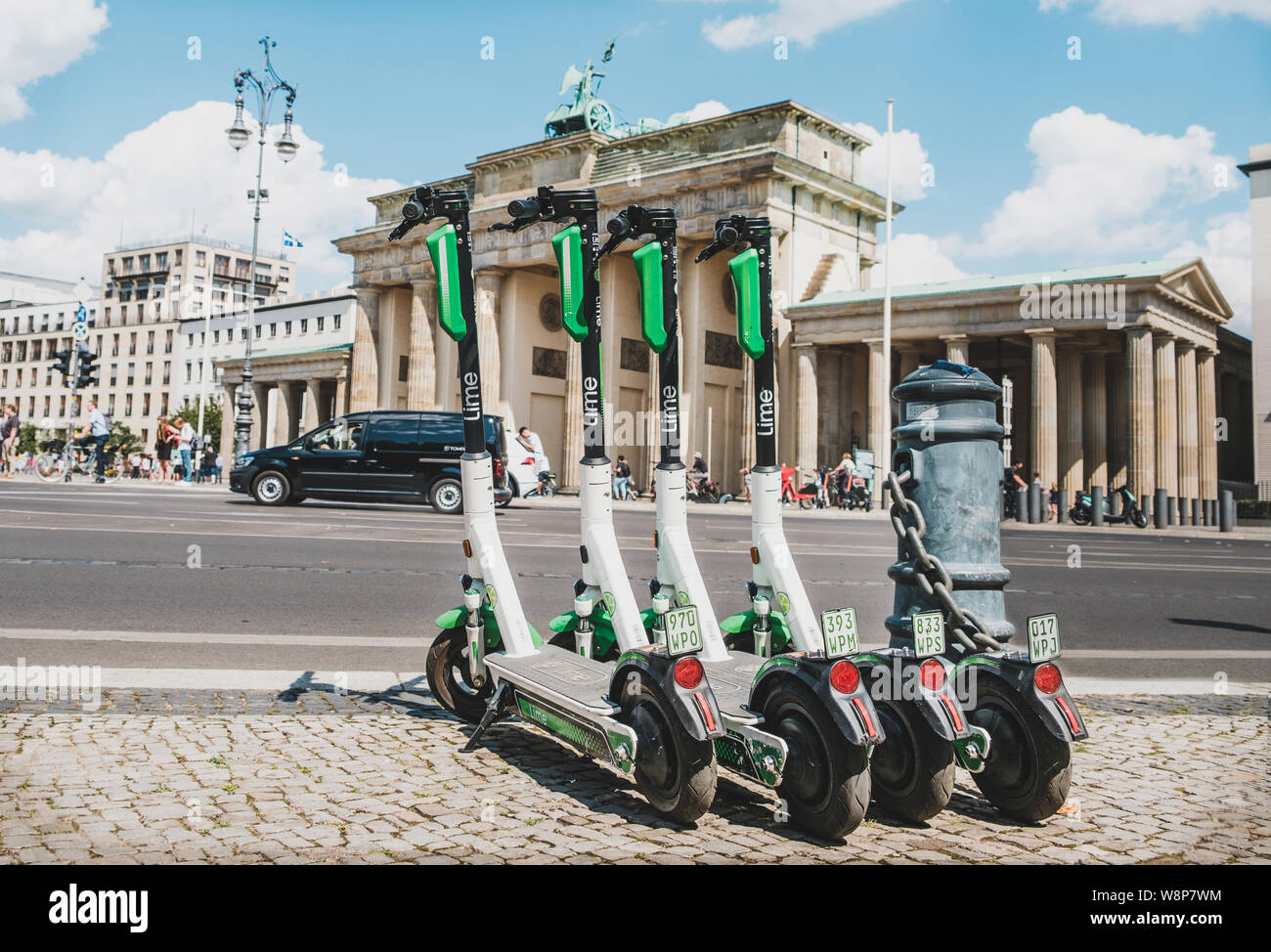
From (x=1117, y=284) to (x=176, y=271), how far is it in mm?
100383

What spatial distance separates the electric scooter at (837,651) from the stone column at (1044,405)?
3432 centimetres

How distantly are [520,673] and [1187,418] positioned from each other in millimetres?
39663

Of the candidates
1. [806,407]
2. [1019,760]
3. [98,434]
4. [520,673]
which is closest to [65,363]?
[98,434]

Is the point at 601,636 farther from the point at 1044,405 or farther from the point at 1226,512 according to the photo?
the point at 1044,405

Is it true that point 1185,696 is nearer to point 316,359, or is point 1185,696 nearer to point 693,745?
point 693,745

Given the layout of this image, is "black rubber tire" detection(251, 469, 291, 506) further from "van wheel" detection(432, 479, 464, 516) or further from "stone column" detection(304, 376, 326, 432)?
"stone column" detection(304, 376, 326, 432)

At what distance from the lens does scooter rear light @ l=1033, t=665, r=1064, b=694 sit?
3543 millimetres

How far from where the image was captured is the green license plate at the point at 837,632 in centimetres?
340

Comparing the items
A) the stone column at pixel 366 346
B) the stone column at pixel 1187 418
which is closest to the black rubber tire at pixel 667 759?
the stone column at pixel 1187 418

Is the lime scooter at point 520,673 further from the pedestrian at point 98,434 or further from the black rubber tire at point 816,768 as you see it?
the pedestrian at point 98,434

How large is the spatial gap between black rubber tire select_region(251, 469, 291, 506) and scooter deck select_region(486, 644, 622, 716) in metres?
17.6

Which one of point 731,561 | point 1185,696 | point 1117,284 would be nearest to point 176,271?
point 1117,284

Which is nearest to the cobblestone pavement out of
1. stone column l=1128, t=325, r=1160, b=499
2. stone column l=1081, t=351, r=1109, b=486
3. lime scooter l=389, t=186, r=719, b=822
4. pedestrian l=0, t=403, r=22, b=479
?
lime scooter l=389, t=186, r=719, b=822

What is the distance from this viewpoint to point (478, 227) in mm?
50719
